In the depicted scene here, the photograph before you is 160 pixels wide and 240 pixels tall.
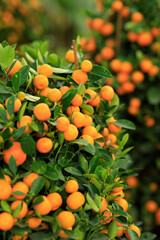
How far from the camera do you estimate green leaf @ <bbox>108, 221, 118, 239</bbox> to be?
2.60ft

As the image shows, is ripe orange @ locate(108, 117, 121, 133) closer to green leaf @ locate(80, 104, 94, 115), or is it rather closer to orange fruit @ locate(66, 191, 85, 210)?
green leaf @ locate(80, 104, 94, 115)

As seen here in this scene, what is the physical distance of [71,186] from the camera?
75 centimetres

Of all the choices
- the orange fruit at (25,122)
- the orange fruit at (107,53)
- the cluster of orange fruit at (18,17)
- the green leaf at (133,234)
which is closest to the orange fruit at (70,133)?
the orange fruit at (25,122)

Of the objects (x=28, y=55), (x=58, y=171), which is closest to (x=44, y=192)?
(x=58, y=171)

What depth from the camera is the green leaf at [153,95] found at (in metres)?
1.95

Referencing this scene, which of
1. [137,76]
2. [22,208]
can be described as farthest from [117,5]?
[22,208]

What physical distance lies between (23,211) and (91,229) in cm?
22

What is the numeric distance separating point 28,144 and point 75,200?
193 mm

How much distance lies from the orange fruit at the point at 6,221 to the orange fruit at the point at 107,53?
5.18 ft

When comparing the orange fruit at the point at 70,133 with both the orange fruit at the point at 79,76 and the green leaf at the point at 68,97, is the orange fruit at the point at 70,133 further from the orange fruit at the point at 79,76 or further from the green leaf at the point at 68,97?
the orange fruit at the point at 79,76

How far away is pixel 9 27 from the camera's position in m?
3.44

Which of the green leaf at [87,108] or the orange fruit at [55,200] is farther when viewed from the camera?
the green leaf at [87,108]

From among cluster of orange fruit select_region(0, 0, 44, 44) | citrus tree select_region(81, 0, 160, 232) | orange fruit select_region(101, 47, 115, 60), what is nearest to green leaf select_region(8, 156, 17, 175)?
citrus tree select_region(81, 0, 160, 232)

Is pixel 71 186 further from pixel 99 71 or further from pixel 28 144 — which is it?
pixel 99 71
